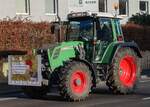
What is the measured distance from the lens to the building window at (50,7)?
3495 cm

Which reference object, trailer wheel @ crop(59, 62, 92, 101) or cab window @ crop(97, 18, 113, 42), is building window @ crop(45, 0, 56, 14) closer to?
cab window @ crop(97, 18, 113, 42)

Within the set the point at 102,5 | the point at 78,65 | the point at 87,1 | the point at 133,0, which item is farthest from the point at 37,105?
the point at 133,0

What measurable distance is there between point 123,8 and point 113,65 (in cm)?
2479

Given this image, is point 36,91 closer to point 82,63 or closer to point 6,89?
point 82,63

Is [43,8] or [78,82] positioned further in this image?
[43,8]

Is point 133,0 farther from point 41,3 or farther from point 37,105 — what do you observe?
point 37,105

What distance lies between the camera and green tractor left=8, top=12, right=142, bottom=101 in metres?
16.5

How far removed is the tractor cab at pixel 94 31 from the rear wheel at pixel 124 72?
477mm

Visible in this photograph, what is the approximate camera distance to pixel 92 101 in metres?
16.4

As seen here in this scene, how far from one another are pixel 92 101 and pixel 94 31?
2.37 metres

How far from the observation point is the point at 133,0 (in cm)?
4259

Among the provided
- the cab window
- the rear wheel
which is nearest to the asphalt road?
the rear wheel

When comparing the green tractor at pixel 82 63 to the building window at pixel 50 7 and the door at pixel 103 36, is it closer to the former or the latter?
the door at pixel 103 36

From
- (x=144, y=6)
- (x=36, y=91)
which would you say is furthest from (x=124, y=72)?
(x=144, y=6)
